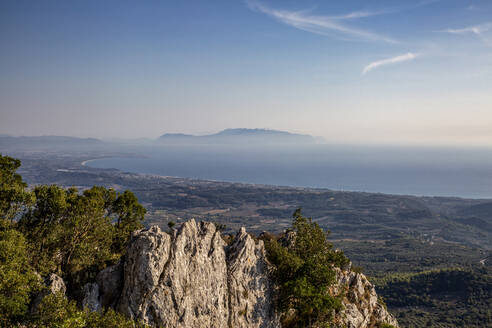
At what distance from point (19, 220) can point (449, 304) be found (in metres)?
142

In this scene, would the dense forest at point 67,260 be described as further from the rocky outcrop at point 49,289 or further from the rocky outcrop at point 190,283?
the rocky outcrop at point 190,283

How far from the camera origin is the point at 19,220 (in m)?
26.4

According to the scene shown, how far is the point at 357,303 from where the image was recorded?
36.6m

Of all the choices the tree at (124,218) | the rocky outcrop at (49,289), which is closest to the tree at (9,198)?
the rocky outcrop at (49,289)

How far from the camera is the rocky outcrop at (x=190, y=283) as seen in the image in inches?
906

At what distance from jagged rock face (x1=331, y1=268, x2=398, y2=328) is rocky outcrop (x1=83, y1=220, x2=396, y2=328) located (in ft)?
3.69

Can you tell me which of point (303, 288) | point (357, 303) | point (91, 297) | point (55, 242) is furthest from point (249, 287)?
→ point (55, 242)

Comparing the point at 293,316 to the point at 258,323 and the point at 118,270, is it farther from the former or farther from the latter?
the point at 118,270

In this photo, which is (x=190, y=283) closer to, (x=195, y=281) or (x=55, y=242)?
(x=195, y=281)

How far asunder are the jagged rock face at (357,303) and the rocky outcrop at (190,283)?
1125mm

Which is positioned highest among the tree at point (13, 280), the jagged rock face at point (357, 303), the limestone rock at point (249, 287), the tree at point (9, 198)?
the tree at point (9, 198)

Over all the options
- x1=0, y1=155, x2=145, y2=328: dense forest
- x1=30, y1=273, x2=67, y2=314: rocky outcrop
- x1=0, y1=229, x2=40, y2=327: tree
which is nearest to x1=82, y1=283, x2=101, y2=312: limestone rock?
x1=0, y1=155, x2=145, y2=328: dense forest

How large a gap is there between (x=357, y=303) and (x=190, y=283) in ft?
79.7

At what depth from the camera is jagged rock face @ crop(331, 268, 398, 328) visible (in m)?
33.3
